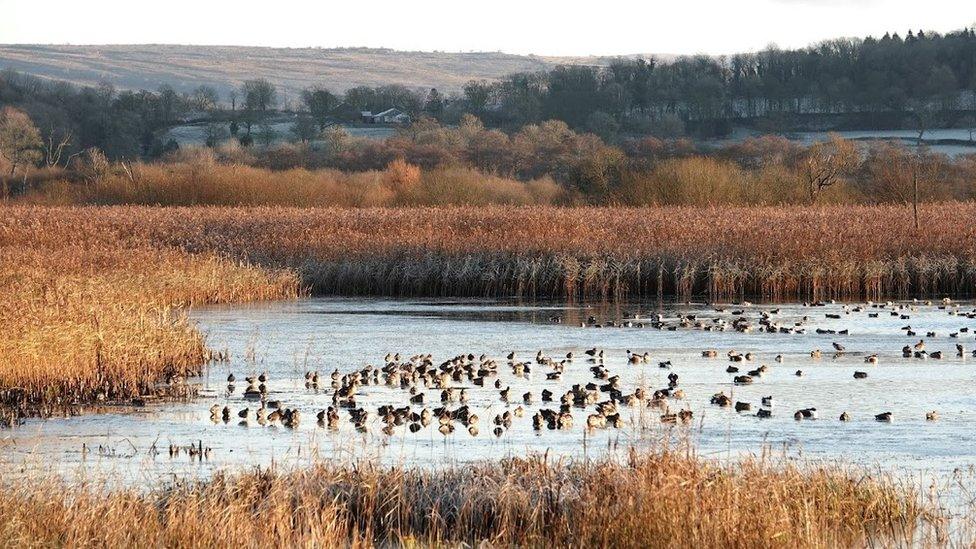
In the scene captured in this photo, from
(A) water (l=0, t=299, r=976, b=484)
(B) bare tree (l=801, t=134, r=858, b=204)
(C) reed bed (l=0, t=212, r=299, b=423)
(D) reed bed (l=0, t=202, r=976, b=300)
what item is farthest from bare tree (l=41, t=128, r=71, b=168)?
(A) water (l=0, t=299, r=976, b=484)

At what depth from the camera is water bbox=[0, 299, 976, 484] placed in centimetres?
1404

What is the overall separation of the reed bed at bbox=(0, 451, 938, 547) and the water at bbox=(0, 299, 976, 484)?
73 cm

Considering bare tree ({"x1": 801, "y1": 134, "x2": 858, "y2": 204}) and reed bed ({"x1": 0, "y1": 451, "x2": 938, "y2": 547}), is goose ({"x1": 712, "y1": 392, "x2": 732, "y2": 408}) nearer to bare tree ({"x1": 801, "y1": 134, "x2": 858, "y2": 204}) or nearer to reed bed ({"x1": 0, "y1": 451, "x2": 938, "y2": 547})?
reed bed ({"x1": 0, "y1": 451, "x2": 938, "y2": 547})

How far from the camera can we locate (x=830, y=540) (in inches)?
412

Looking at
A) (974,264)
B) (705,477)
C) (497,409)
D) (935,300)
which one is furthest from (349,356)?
(974,264)

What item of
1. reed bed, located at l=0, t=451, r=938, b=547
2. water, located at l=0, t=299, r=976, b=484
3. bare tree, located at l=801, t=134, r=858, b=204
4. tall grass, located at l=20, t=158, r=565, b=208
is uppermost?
bare tree, located at l=801, t=134, r=858, b=204

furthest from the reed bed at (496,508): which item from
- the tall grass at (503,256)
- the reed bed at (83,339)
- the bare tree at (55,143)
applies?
the bare tree at (55,143)

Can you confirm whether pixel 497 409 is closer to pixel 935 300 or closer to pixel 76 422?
pixel 76 422

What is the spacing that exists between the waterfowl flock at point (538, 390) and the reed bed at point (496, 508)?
2.48 meters

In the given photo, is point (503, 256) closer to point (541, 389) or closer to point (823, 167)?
point (541, 389)

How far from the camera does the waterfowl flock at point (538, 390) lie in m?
15.9

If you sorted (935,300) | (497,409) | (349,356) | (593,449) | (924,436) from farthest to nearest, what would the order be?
(935,300) < (349,356) < (497,409) < (924,436) < (593,449)

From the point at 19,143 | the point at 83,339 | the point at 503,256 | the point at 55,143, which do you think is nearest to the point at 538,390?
the point at 83,339

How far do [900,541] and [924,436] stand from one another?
15.0 feet
